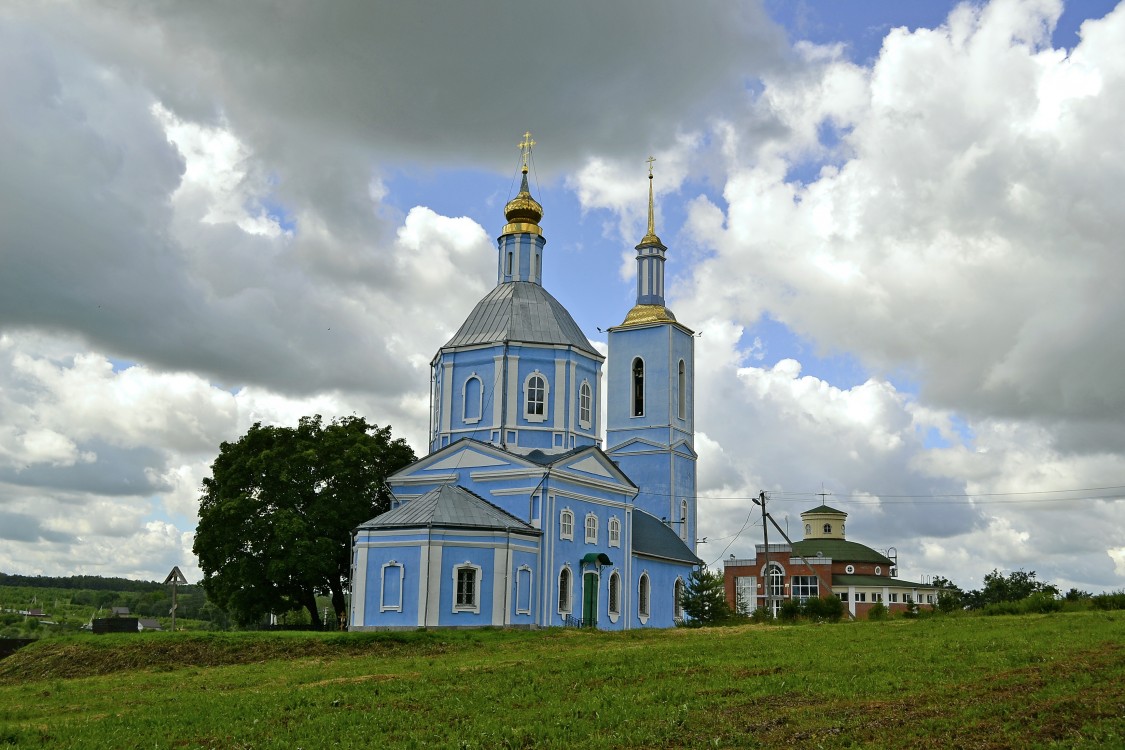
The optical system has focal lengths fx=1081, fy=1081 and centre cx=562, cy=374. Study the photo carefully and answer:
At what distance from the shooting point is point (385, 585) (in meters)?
32.9

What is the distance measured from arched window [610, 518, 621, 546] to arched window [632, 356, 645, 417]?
1321 centimetres

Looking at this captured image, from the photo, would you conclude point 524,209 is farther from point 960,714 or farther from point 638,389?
point 960,714

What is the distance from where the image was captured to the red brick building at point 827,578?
222ft

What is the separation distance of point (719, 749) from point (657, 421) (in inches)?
1553

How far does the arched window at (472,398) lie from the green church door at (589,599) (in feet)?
22.6

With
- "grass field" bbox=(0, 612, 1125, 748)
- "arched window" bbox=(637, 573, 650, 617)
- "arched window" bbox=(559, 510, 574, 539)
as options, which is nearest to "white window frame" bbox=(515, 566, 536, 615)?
"arched window" bbox=(559, 510, 574, 539)

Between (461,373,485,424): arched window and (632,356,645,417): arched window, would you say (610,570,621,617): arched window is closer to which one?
(461,373,485,424): arched window

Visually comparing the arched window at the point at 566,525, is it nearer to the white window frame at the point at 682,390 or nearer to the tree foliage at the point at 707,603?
the tree foliage at the point at 707,603

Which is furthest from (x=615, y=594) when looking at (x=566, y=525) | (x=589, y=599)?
(x=566, y=525)

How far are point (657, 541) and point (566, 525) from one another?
27.7 feet

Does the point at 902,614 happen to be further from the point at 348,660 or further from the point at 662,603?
the point at 348,660

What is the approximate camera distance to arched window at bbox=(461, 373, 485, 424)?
39.0 metres

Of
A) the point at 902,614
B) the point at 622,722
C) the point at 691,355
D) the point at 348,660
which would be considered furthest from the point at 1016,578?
the point at 622,722

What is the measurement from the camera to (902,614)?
30.8 metres
